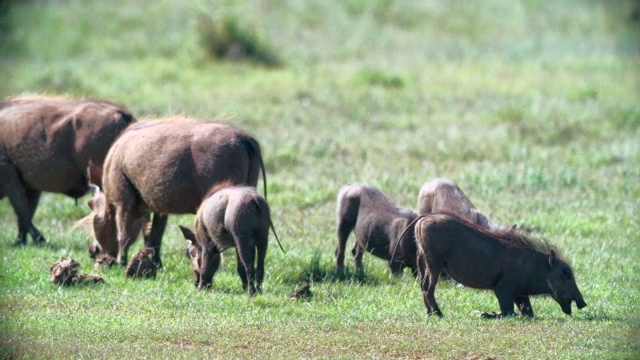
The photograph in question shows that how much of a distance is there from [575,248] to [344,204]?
8.16 feet

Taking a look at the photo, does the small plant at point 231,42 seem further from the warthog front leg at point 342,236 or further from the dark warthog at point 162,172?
the warthog front leg at point 342,236

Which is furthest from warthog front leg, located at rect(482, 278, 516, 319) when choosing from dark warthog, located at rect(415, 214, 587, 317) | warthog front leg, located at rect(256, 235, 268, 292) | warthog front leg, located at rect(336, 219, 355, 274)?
warthog front leg, located at rect(336, 219, 355, 274)

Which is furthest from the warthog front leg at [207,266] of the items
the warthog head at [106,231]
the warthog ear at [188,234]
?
the warthog head at [106,231]

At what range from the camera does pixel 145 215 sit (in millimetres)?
11992

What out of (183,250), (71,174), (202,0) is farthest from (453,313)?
(202,0)

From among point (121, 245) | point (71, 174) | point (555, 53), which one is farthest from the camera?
point (555, 53)

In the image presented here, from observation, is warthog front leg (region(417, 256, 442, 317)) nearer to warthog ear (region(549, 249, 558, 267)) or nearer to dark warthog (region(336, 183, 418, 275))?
warthog ear (region(549, 249, 558, 267))

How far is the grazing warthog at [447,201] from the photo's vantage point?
36.4 ft

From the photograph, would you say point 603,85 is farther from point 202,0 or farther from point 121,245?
point 121,245

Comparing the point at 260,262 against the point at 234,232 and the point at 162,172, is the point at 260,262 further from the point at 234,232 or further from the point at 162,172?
the point at 162,172

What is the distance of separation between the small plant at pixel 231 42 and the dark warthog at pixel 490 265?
16.0 meters

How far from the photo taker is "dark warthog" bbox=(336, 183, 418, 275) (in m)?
11.2

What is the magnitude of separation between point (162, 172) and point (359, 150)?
261 inches

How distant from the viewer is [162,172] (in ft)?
36.8
